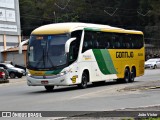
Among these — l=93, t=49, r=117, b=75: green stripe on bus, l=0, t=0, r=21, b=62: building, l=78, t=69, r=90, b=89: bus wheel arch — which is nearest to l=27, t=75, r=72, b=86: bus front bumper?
l=78, t=69, r=90, b=89: bus wheel arch

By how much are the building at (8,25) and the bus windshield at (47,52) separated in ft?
135

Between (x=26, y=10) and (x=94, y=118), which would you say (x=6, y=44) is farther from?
(x=94, y=118)

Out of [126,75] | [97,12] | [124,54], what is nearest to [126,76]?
[126,75]

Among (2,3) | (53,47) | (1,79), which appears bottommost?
(1,79)

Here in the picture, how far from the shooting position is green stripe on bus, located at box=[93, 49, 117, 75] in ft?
89.6

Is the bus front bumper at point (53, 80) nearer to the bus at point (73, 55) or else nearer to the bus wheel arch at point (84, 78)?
the bus at point (73, 55)

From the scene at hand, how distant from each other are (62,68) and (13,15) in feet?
146

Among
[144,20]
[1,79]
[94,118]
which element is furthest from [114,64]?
[144,20]

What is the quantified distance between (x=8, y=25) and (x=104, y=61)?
3974 cm

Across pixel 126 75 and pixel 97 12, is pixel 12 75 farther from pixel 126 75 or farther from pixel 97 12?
pixel 97 12

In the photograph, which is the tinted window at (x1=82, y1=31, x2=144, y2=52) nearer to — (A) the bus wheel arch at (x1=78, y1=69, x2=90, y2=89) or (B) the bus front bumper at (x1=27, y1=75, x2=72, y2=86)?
(A) the bus wheel arch at (x1=78, y1=69, x2=90, y2=89)

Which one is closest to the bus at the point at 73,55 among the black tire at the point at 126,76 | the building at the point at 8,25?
the black tire at the point at 126,76

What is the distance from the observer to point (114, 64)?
29250 millimetres

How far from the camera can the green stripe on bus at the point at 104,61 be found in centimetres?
2730
